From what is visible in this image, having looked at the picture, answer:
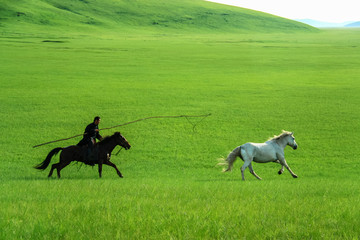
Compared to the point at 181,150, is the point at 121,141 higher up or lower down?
higher up

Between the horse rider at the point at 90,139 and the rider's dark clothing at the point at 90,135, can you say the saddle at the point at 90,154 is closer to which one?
the horse rider at the point at 90,139

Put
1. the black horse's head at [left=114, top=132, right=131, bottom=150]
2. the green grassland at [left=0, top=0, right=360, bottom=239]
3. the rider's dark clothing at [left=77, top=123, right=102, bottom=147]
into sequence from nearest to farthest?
the green grassland at [left=0, top=0, right=360, bottom=239], the rider's dark clothing at [left=77, top=123, right=102, bottom=147], the black horse's head at [left=114, top=132, right=131, bottom=150]

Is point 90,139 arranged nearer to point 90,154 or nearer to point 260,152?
point 90,154

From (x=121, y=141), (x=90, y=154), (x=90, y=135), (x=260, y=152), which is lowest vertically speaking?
(x=90, y=154)

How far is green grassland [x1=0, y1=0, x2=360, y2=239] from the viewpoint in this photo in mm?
7016

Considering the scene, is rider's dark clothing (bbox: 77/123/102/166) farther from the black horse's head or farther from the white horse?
the white horse

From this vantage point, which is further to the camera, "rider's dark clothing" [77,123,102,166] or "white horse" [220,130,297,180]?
"white horse" [220,130,297,180]

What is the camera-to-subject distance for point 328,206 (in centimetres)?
838

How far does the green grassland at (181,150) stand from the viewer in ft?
23.0

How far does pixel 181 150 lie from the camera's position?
19.1 metres

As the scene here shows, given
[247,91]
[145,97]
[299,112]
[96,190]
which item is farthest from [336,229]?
[247,91]

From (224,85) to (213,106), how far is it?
39.3 feet

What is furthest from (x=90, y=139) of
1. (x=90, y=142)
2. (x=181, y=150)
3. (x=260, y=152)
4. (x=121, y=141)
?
(x=181, y=150)

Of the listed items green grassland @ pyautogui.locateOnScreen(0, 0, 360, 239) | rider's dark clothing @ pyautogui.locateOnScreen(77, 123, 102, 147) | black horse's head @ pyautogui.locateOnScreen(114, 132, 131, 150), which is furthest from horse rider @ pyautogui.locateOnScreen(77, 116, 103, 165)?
green grassland @ pyautogui.locateOnScreen(0, 0, 360, 239)
